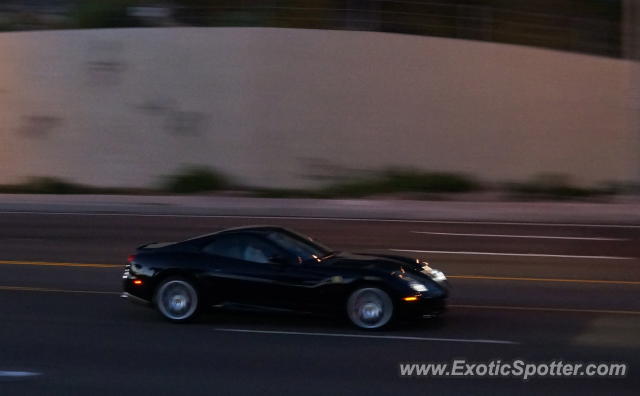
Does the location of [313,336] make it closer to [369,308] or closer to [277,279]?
[369,308]

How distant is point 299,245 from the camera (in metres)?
10.6

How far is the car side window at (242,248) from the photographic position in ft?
33.7

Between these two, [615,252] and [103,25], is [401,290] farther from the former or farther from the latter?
[103,25]

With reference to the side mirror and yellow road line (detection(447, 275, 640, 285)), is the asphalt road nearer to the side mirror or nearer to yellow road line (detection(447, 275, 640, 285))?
yellow road line (detection(447, 275, 640, 285))

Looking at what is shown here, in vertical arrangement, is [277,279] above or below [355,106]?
below

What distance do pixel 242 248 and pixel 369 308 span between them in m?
1.64

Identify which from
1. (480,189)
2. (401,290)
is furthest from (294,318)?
(480,189)

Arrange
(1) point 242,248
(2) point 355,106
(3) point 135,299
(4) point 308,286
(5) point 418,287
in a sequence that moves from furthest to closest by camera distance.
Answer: (2) point 355,106 < (3) point 135,299 < (1) point 242,248 < (4) point 308,286 < (5) point 418,287

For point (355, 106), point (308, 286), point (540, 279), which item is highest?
point (355, 106)

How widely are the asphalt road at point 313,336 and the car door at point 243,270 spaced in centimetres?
36

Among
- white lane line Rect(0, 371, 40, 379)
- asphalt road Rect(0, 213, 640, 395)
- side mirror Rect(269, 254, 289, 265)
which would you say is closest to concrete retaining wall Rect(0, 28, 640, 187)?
asphalt road Rect(0, 213, 640, 395)

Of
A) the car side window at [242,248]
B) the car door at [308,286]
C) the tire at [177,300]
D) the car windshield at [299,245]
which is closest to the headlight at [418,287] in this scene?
the car door at [308,286]

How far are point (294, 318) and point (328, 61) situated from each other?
21274mm

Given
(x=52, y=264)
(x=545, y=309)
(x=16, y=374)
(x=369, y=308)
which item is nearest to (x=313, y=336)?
(x=369, y=308)
